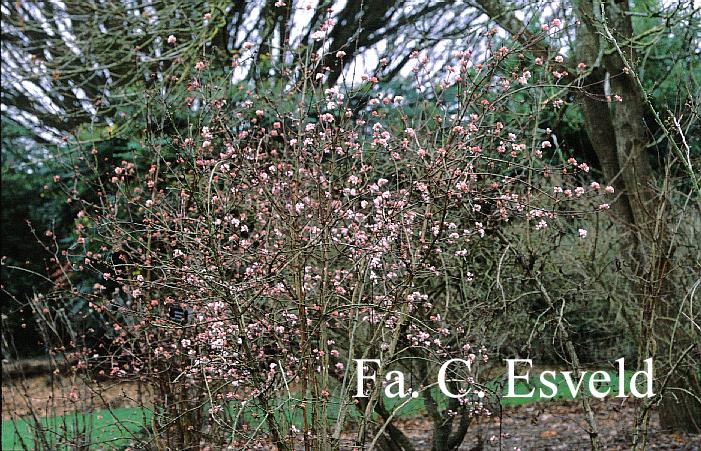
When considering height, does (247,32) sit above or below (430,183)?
above

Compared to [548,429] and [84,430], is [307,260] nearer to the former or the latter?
[84,430]

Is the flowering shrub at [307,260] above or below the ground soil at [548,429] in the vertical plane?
above

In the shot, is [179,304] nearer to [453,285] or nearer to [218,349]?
[218,349]

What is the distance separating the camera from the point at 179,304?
4184mm

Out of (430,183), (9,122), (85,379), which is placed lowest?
(85,379)

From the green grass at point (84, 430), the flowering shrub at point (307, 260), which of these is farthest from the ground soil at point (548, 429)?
the flowering shrub at point (307, 260)

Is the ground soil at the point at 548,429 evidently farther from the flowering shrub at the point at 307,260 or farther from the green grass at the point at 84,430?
the flowering shrub at the point at 307,260

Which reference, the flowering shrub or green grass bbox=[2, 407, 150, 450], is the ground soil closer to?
green grass bbox=[2, 407, 150, 450]

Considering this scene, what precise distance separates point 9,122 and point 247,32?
4580mm

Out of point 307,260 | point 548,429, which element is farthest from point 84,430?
point 548,429

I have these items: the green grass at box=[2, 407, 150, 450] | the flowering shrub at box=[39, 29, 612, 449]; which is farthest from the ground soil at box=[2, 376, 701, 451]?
the flowering shrub at box=[39, 29, 612, 449]

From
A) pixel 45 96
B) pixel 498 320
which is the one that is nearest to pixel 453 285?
pixel 498 320

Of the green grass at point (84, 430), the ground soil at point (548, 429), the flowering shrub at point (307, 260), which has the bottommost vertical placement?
the ground soil at point (548, 429)

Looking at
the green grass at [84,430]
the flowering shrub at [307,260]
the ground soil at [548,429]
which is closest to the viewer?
the flowering shrub at [307,260]
